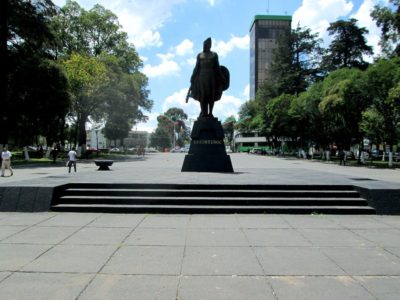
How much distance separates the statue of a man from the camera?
54.5 ft

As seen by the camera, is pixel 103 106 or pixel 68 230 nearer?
pixel 68 230

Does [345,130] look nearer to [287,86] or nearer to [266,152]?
[287,86]

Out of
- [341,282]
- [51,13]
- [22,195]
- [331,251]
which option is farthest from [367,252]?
[51,13]

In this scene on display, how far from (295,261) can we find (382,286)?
1.26 metres

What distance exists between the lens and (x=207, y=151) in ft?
53.0

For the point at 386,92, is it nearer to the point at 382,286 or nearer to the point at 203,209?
the point at 203,209

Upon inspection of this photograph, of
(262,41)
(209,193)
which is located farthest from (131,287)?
(262,41)

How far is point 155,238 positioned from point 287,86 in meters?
60.9

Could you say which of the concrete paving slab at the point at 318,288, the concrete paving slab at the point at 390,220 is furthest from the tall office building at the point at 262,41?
the concrete paving slab at the point at 318,288

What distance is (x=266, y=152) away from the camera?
81625mm

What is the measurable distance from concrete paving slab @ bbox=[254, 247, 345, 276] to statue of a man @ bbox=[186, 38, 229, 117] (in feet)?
37.3

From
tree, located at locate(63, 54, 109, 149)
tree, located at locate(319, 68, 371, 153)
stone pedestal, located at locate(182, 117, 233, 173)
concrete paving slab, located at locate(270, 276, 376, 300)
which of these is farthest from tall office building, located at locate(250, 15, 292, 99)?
concrete paving slab, located at locate(270, 276, 376, 300)

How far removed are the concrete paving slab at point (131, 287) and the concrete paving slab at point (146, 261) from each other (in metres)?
0.19

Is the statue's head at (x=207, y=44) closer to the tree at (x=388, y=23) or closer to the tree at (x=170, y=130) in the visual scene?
the tree at (x=388, y=23)
